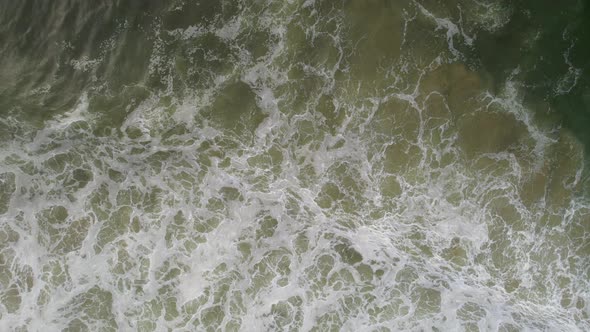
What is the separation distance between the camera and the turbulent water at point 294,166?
12.9 meters

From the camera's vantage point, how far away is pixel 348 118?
13.4 metres

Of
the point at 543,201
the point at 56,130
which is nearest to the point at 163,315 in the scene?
the point at 56,130

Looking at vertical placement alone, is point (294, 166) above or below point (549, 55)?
below

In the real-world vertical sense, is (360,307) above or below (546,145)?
below

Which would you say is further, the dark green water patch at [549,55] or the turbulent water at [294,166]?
the turbulent water at [294,166]

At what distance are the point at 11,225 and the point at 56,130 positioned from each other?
319cm

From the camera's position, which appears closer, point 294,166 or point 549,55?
point 549,55

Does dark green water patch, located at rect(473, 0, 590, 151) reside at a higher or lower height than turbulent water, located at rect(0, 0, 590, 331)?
higher

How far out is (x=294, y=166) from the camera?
13812mm

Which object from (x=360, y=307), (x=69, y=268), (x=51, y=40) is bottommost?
(x=69, y=268)

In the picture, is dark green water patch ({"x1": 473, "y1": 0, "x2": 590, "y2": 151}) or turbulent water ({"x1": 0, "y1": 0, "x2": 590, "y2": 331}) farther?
turbulent water ({"x1": 0, "y1": 0, "x2": 590, "y2": 331})

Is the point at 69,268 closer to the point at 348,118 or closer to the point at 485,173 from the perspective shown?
the point at 348,118

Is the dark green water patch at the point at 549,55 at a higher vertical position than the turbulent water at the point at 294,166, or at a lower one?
higher

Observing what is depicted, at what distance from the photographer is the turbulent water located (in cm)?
1291
